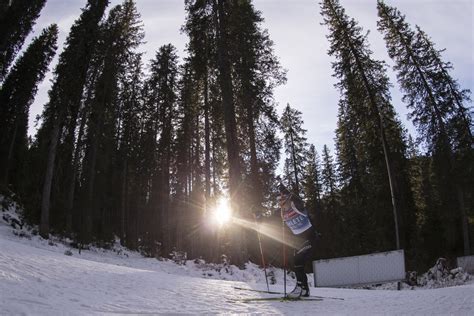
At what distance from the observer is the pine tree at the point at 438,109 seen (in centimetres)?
2605

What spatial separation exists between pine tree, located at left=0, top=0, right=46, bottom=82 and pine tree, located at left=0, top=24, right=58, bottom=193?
2708 mm

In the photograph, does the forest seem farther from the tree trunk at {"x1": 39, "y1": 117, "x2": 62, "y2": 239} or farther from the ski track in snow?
the ski track in snow

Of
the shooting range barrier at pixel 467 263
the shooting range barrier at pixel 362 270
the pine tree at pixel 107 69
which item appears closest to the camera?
the shooting range barrier at pixel 362 270

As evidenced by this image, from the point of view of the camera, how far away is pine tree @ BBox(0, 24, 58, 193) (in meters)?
32.5

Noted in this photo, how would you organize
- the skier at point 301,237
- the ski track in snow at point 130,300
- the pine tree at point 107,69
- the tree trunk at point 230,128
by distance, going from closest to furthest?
the ski track in snow at point 130,300 < the skier at point 301,237 < the tree trunk at point 230,128 < the pine tree at point 107,69

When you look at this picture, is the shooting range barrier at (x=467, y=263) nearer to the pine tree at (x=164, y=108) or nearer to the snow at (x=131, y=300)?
the snow at (x=131, y=300)

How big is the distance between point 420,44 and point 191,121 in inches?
747

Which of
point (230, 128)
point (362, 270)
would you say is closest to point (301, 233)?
point (230, 128)

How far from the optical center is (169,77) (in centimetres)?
3034

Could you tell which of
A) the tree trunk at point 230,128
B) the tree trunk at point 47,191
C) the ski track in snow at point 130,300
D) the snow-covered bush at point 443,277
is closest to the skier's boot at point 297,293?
the ski track in snow at point 130,300

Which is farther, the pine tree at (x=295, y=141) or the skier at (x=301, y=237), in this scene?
the pine tree at (x=295, y=141)

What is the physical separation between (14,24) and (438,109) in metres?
33.6

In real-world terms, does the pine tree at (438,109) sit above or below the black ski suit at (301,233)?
above

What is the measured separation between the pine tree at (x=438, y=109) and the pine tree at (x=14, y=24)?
28.7 meters
